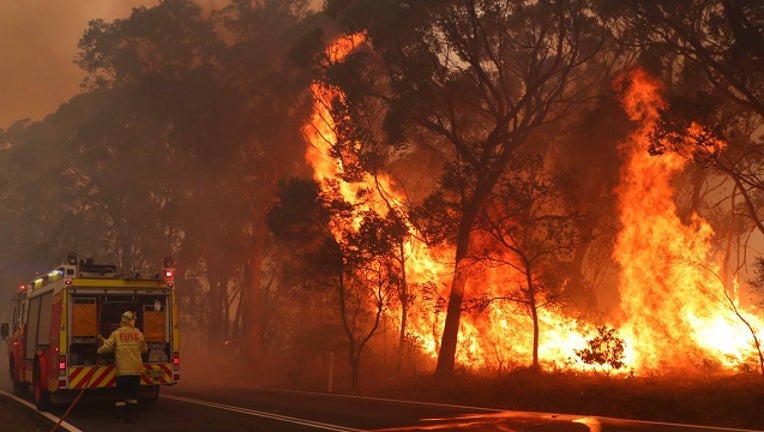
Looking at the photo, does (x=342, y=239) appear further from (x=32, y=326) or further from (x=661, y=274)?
(x=32, y=326)

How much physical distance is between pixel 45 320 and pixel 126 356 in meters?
4.59

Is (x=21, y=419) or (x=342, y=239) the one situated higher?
(x=342, y=239)

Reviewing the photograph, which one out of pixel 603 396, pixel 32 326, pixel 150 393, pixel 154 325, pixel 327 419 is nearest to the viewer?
pixel 327 419

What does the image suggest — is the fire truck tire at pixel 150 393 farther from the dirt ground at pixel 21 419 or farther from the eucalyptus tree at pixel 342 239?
the eucalyptus tree at pixel 342 239

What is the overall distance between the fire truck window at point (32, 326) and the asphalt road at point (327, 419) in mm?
1572

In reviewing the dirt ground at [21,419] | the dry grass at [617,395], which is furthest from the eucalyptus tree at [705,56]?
the dirt ground at [21,419]

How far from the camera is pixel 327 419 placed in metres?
13.6

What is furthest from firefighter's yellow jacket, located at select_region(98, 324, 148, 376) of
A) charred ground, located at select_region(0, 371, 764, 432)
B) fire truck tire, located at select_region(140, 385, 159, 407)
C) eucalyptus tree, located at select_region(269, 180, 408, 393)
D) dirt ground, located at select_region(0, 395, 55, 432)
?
eucalyptus tree, located at select_region(269, 180, 408, 393)

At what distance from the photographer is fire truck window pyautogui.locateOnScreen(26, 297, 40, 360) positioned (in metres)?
17.7

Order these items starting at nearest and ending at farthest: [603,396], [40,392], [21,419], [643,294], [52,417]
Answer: [52,417], [21,419], [40,392], [603,396], [643,294]

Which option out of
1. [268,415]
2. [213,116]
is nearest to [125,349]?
[268,415]

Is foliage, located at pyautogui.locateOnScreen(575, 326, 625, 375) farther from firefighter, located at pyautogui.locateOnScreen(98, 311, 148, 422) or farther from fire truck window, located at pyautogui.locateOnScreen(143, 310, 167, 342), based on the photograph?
firefighter, located at pyautogui.locateOnScreen(98, 311, 148, 422)

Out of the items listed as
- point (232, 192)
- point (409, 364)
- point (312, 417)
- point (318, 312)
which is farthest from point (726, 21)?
point (232, 192)

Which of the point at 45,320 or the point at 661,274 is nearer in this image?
the point at 45,320
